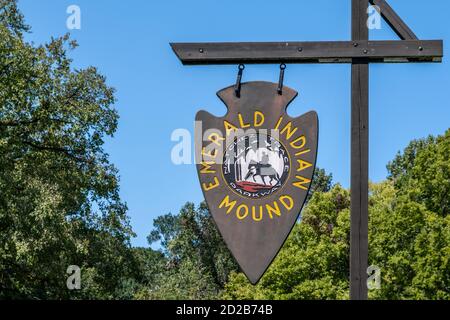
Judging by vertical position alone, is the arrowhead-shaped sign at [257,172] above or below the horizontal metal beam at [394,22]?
below

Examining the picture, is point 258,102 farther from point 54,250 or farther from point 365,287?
point 54,250

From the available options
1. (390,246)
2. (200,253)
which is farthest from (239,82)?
(200,253)

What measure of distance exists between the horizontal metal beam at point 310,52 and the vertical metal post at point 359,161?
9 cm

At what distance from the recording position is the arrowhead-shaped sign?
6820mm

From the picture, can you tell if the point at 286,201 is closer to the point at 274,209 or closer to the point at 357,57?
the point at 274,209

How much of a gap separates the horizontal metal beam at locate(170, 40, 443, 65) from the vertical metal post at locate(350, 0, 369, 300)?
85mm

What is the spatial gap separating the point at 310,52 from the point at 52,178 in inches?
708

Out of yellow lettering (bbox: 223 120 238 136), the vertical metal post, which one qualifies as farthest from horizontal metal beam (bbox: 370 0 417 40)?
yellow lettering (bbox: 223 120 238 136)

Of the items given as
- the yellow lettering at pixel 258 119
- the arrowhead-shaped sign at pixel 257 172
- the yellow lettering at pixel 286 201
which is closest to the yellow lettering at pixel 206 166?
the arrowhead-shaped sign at pixel 257 172

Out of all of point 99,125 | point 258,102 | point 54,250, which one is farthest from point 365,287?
point 99,125

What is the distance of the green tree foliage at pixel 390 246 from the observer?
107ft

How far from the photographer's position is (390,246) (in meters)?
34.0

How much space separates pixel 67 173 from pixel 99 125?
5.98 ft

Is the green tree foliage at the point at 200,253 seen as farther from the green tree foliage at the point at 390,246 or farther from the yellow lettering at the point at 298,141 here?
the yellow lettering at the point at 298,141
